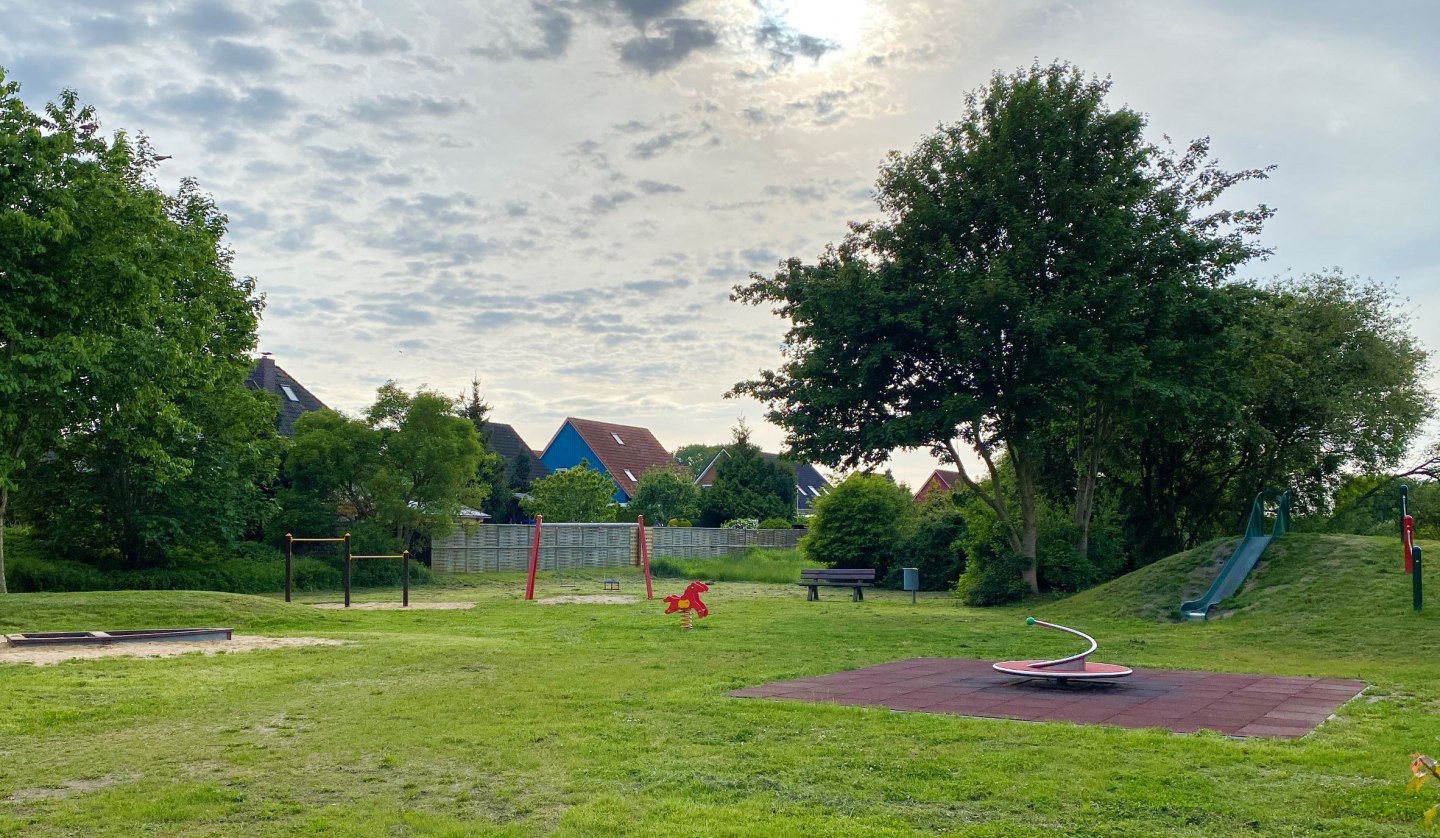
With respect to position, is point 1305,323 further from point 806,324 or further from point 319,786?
point 319,786

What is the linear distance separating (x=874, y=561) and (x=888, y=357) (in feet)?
39.7

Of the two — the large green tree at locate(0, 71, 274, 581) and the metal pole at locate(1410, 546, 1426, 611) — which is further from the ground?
the large green tree at locate(0, 71, 274, 581)

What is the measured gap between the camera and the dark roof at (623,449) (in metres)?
65.0

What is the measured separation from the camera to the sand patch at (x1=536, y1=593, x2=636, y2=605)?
80.3 feet

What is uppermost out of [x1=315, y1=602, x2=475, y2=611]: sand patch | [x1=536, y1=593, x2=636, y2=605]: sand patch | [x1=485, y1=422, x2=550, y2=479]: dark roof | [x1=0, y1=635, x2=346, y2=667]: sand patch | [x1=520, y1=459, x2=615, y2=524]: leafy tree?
[x1=485, y1=422, x2=550, y2=479]: dark roof

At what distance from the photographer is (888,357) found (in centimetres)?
2411

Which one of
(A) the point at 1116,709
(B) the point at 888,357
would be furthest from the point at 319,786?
(B) the point at 888,357

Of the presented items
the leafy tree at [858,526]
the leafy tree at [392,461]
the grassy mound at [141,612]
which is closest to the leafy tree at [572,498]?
the leafy tree at [392,461]

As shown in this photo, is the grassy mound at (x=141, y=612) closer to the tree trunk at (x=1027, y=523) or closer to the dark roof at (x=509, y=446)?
the tree trunk at (x=1027, y=523)

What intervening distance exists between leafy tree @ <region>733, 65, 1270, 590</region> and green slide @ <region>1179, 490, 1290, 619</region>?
3.46 meters

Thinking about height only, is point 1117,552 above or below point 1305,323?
below

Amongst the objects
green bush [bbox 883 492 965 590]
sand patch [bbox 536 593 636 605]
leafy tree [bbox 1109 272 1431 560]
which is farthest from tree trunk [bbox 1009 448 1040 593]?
sand patch [bbox 536 593 636 605]

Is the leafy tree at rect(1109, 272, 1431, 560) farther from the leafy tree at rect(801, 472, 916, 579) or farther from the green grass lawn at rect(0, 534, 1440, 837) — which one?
the green grass lawn at rect(0, 534, 1440, 837)

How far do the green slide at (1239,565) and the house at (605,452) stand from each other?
1698 inches
